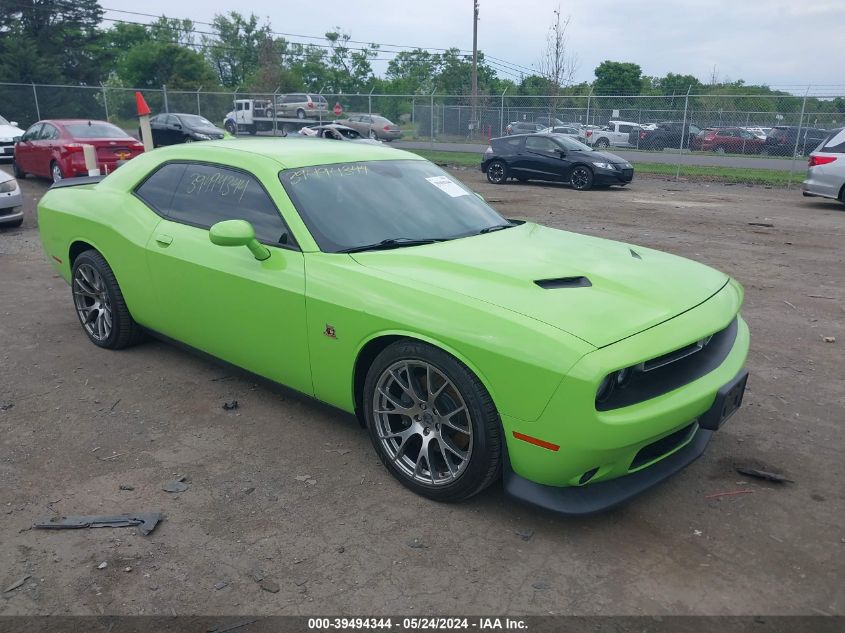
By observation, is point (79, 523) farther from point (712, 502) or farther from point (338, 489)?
point (712, 502)

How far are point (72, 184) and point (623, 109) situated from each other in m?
21.1

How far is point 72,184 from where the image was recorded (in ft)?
18.6

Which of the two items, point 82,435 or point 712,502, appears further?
point 82,435

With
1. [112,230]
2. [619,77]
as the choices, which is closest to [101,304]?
[112,230]

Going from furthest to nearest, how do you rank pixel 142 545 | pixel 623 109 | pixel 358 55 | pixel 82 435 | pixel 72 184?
pixel 358 55, pixel 623 109, pixel 72 184, pixel 82 435, pixel 142 545

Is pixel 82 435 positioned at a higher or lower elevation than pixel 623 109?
lower

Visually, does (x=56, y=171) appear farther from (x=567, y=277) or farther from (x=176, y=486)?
(x=567, y=277)

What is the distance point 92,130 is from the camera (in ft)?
46.0

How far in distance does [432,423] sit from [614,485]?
2.79ft

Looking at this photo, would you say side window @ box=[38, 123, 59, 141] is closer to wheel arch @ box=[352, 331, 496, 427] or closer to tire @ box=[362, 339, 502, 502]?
wheel arch @ box=[352, 331, 496, 427]

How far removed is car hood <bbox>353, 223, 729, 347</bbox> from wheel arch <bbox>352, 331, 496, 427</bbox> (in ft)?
0.87

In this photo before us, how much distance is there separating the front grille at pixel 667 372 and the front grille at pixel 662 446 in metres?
0.22

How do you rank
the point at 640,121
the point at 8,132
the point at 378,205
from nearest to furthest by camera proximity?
1. the point at 378,205
2. the point at 8,132
3. the point at 640,121

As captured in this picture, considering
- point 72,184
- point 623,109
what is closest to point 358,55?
point 623,109
